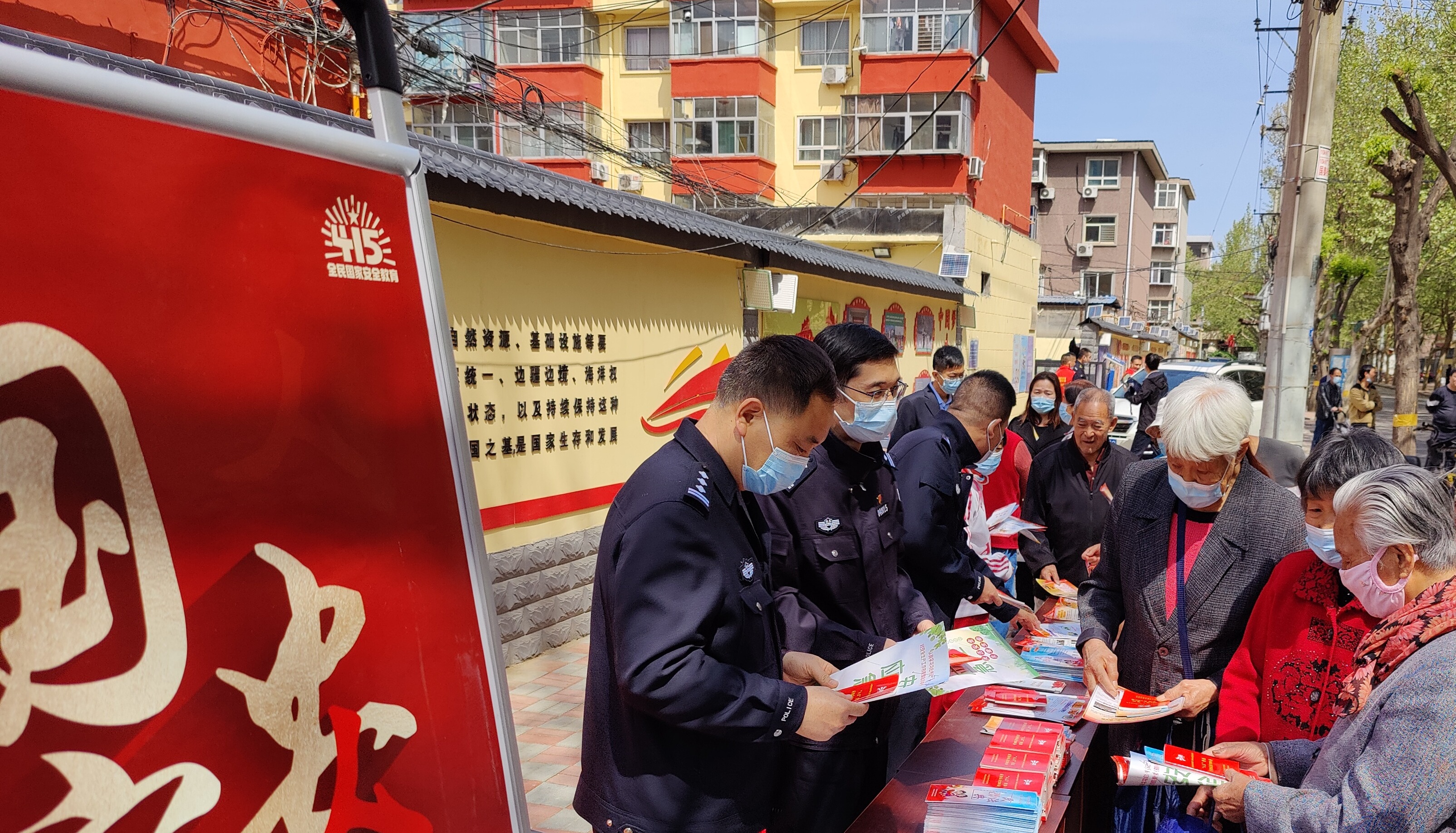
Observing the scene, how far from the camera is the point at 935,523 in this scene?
302 centimetres

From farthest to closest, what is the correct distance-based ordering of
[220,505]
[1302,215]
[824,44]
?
[824,44]
[1302,215]
[220,505]

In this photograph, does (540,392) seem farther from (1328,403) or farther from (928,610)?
(1328,403)

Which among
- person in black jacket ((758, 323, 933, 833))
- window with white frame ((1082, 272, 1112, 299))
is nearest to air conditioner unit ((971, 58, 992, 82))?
person in black jacket ((758, 323, 933, 833))

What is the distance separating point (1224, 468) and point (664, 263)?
5204 mm

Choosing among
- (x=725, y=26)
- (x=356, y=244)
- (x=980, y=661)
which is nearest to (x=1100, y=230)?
(x=725, y=26)

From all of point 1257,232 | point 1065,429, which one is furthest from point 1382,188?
point 1257,232

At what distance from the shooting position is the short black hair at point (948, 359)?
680cm

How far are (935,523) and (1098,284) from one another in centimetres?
4381

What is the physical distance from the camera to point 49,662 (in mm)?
878

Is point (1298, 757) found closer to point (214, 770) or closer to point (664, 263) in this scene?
point (214, 770)

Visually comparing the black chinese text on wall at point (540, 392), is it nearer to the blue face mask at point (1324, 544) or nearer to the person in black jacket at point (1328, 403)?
the blue face mask at point (1324, 544)

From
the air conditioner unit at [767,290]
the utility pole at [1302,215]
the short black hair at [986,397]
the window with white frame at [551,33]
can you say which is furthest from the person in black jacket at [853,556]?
the window with white frame at [551,33]

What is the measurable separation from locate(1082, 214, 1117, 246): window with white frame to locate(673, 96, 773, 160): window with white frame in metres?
25.5

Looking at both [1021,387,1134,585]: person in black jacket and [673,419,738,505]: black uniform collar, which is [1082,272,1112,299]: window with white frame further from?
[673,419,738,505]: black uniform collar
